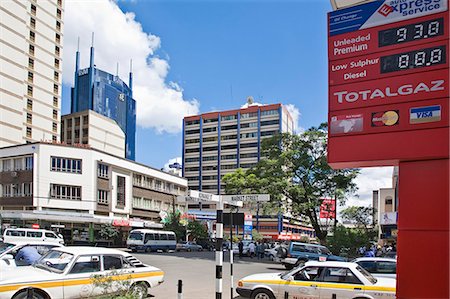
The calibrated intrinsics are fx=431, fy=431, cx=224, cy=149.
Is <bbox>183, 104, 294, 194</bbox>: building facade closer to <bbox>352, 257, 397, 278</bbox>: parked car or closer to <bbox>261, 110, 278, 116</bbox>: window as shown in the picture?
<bbox>261, 110, 278, 116</bbox>: window

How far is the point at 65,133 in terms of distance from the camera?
298 feet

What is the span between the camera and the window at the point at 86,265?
10.0m

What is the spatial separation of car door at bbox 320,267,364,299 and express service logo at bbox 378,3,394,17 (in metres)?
6.63

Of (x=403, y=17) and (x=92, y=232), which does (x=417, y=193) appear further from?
(x=92, y=232)

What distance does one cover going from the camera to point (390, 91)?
5.75 m

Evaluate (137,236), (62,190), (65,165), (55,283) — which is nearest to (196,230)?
(62,190)

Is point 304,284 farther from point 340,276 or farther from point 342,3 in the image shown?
point 342,3

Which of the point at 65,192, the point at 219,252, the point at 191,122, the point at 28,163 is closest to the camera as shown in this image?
the point at 219,252

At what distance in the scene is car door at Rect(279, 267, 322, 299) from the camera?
1030cm

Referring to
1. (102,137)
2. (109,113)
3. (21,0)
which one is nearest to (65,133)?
(102,137)

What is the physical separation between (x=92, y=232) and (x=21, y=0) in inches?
1632

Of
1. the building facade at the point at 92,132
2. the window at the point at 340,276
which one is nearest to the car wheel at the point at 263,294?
the window at the point at 340,276

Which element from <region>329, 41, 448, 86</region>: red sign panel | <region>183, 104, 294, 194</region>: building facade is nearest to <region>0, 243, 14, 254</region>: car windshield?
<region>329, 41, 448, 86</region>: red sign panel

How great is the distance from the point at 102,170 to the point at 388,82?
162 ft
